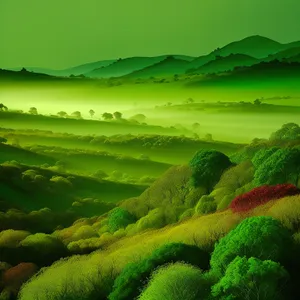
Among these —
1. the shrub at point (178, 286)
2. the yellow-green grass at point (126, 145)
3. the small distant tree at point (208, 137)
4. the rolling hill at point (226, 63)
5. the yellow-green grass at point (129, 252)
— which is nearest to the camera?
the shrub at point (178, 286)

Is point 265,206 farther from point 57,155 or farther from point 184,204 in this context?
point 57,155

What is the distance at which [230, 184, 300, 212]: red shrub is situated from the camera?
2159 cm

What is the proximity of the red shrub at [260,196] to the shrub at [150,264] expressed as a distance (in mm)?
3731

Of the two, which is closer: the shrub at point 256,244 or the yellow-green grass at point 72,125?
the shrub at point 256,244

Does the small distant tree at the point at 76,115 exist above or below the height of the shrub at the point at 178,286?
above

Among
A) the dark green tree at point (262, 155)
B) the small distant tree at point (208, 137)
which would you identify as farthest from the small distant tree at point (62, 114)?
the dark green tree at point (262, 155)

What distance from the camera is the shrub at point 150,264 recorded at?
56.7 ft

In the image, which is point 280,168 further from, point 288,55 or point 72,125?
point 72,125

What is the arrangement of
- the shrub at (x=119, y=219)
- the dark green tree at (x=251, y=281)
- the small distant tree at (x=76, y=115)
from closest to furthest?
the dark green tree at (x=251, y=281) → the shrub at (x=119, y=219) → the small distant tree at (x=76, y=115)

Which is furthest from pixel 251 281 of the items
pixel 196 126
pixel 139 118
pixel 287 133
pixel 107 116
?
pixel 107 116

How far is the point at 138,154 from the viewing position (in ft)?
84.1

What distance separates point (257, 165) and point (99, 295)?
28.2ft

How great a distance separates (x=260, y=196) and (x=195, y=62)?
6889 millimetres

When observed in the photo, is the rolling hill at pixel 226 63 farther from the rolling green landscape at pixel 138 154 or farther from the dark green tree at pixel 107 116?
the dark green tree at pixel 107 116
